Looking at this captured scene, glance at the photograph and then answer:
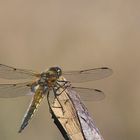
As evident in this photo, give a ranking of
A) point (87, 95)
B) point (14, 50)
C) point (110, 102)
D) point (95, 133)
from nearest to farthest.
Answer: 1. point (95, 133)
2. point (87, 95)
3. point (110, 102)
4. point (14, 50)

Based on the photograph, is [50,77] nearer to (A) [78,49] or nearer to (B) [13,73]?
(B) [13,73]

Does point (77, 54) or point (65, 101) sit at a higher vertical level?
point (77, 54)

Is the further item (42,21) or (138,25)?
(42,21)

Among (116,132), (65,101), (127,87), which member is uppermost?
(127,87)

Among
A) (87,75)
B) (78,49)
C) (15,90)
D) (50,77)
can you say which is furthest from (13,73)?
(78,49)

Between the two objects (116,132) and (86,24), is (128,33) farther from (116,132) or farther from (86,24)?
(116,132)

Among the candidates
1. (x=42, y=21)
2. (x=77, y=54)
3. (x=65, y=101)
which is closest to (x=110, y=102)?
(x=77, y=54)

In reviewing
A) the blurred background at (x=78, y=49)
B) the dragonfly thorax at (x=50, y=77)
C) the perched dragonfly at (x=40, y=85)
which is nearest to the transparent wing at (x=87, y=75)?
the perched dragonfly at (x=40, y=85)

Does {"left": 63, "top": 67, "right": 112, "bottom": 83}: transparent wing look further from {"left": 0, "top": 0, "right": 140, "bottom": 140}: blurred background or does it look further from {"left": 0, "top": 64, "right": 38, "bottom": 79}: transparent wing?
{"left": 0, "top": 0, "right": 140, "bottom": 140}: blurred background

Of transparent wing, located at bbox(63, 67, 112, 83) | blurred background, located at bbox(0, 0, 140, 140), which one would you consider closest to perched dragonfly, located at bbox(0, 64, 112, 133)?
transparent wing, located at bbox(63, 67, 112, 83)
